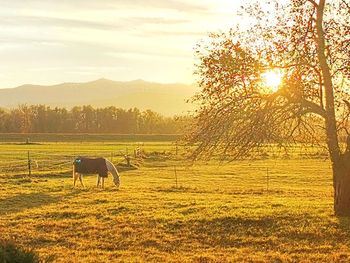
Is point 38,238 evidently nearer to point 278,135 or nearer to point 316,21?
point 278,135

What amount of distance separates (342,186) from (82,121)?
130 meters

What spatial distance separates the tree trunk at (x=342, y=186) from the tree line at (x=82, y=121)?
110m

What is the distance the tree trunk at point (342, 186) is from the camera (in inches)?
720

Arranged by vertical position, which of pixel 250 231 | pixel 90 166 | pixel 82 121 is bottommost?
pixel 250 231

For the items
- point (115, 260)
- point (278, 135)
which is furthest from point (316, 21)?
point (115, 260)

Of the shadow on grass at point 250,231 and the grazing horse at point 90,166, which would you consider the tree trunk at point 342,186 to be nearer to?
the shadow on grass at point 250,231

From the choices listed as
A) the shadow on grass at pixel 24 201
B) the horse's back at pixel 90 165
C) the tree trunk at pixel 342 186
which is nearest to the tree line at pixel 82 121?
the horse's back at pixel 90 165

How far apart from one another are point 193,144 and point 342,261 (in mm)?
6255

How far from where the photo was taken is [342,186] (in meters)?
18.7

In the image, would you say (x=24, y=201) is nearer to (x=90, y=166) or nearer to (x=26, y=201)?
(x=26, y=201)

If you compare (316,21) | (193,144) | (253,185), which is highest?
(316,21)

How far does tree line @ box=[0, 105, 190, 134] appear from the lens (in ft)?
441

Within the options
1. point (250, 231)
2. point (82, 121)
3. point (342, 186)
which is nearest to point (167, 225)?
point (250, 231)

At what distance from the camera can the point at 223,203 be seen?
22.9 metres
